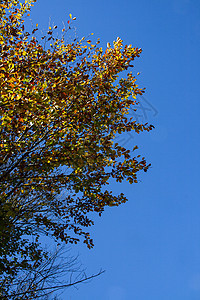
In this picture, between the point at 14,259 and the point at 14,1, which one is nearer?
the point at 14,259

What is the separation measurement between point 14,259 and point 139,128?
5.55 m

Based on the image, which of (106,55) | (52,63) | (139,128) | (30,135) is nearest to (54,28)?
(52,63)

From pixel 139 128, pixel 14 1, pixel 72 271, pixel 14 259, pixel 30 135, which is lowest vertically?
pixel 72 271

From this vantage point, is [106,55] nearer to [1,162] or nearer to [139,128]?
[139,128]

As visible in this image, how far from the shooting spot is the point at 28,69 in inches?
316

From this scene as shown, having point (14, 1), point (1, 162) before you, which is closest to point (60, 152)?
point (1, 162)

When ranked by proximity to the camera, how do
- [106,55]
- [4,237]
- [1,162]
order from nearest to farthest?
[1,162], [4,237], [106,55]

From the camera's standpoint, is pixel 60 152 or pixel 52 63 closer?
pixel 60 152

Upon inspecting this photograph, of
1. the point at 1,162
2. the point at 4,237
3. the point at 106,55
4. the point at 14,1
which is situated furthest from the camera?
the point at 14,1

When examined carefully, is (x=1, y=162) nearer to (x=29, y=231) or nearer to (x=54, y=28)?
(x=29, y=231)

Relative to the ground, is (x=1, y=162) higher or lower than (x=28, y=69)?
lower

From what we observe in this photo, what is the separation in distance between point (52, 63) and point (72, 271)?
589 centimetres

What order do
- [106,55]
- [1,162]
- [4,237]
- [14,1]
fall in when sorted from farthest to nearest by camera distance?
1. [14,1]
2. [106,55]
3. [4,237]
4. [1,162]

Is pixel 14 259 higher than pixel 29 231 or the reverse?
the reverse
